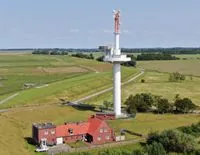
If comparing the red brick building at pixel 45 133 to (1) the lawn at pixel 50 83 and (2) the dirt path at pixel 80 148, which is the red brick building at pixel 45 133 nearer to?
(2) the dirt path at pixel 80 148

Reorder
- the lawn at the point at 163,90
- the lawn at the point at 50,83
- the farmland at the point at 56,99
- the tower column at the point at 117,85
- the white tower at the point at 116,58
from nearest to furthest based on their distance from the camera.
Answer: the farmland at the point at 56,99
the white tower at the point at 116,58
the tower column at the point at 117,85
the lawn at the point at 50,83
the lawn at the point at 163,90

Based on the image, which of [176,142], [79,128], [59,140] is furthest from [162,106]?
[59,140]

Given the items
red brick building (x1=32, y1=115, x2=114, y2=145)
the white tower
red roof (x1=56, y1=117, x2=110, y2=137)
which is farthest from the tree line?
red brick building (x1=32, y1=115, x2=114, y2=145)

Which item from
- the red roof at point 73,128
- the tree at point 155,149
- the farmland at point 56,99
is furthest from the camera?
the farmland at point 56,99

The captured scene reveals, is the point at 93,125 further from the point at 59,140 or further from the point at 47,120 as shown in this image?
the point at 47,120

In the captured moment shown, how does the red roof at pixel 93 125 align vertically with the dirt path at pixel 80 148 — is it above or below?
above

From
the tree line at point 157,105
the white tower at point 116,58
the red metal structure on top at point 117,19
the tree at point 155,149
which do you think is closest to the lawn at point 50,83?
the white tower at point 116,58

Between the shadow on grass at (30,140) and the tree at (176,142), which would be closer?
the tree at (176,142)

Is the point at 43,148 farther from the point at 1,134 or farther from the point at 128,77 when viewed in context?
the point at 128,77
